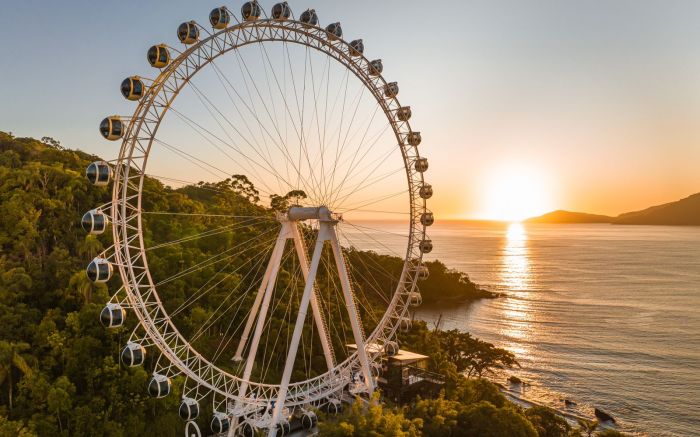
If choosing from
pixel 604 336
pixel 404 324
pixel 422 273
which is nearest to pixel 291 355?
pixel 404 324

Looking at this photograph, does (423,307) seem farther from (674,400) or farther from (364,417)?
(364,417)

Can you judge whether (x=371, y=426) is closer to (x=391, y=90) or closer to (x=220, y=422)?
(x=220, y=422)

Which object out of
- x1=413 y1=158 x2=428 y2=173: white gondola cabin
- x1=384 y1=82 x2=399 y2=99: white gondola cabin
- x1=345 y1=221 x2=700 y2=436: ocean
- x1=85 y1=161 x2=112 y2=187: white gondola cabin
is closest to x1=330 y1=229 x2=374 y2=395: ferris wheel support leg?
x1=345 y1=221 x2=700 y2=436: ocean

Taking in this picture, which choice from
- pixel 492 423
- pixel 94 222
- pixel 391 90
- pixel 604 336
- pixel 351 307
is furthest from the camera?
pixel 604 336

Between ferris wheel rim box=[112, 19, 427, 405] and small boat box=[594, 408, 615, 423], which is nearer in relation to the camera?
ferris wheel rim box=[112, 19, 427, 405]

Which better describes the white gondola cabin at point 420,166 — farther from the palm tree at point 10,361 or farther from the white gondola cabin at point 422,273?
the palm tree at point 10,361

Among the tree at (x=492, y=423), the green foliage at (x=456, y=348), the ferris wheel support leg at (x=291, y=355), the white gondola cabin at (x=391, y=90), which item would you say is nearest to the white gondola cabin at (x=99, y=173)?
the ferris wheel support leg at (x=291, y=355)

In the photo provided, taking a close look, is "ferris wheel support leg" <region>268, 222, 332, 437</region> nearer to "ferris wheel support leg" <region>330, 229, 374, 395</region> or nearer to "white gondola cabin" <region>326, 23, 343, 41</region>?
"ferris wheel support leg" <region>330, 229, 374, 395</region>
